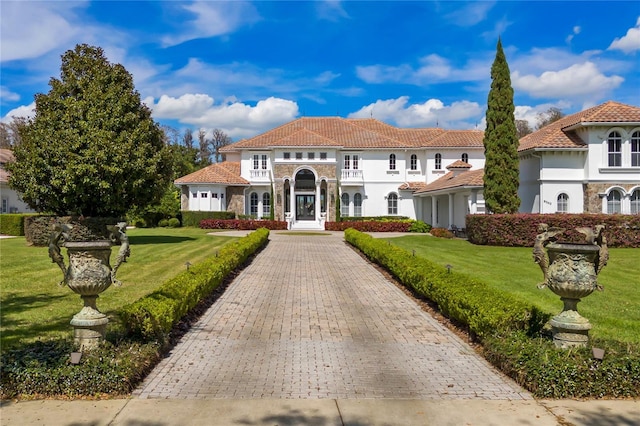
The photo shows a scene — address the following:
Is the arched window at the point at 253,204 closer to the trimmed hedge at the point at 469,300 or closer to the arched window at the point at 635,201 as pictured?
the arched window at the point at 635,201

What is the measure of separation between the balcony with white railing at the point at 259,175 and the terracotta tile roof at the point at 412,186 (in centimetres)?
1163

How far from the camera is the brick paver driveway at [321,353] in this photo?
618 centimetres

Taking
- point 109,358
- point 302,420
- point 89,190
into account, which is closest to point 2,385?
point 109,358

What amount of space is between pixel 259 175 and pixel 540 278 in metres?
31.7

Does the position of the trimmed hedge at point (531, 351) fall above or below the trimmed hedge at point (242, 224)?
below

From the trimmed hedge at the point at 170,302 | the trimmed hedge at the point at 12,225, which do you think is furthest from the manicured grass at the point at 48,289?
the trimmed hedge at the point at 12,225

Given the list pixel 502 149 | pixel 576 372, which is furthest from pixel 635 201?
pixel 576 372

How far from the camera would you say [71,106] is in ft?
74.1

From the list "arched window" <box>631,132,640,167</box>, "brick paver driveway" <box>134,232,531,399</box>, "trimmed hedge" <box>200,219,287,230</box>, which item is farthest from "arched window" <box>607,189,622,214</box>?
"trimmed hedge" <box>200,219,287,230</box>

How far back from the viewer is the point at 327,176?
1630 inches

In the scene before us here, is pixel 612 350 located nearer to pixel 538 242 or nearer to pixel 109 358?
pixel 538 242

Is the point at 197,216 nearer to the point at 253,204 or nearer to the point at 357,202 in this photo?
the point at 253,204

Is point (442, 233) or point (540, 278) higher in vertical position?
point (442, 233)

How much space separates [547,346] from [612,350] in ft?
2.61
